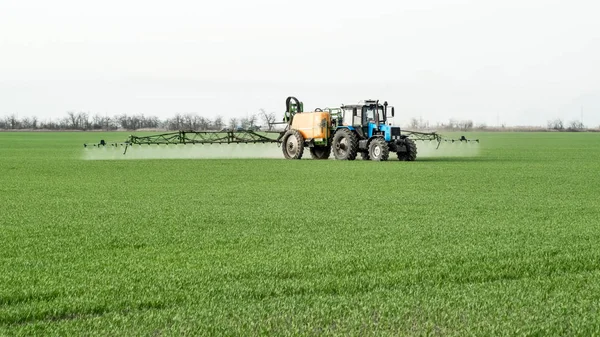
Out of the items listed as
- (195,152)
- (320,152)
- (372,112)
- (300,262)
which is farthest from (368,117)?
(300,262)

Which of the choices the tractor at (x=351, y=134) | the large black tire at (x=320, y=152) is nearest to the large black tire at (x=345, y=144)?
the tractor at (x=351, y=134)

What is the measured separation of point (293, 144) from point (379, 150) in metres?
4.44

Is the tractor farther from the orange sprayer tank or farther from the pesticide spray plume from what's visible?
the pesticide spray plume

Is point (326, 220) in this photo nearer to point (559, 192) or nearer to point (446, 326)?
point (446, 326)

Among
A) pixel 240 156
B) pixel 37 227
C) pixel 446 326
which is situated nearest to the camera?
pixel 446 326

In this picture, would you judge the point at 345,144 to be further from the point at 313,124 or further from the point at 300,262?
the point at 300,262

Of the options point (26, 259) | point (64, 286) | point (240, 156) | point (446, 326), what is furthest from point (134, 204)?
point (240, 156)

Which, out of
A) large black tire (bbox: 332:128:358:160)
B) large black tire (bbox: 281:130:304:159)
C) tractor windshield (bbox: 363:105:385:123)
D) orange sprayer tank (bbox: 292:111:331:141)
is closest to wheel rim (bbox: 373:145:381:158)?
large black tire (bbox: 332:128:358:160)

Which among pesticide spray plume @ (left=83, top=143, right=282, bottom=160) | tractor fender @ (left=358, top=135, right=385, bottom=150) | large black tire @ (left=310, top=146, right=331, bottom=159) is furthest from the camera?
pesticide spray plume @ (left=83, top=143, right=282, bottom=160)

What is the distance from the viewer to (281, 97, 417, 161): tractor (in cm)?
2691

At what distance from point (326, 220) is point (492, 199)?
14.9 feet

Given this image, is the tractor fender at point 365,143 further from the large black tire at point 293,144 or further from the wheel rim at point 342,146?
the large black tire at point 293,144

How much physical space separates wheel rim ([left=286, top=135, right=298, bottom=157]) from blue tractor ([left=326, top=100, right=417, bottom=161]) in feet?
6.30

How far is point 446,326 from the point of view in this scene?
546 centimetres
